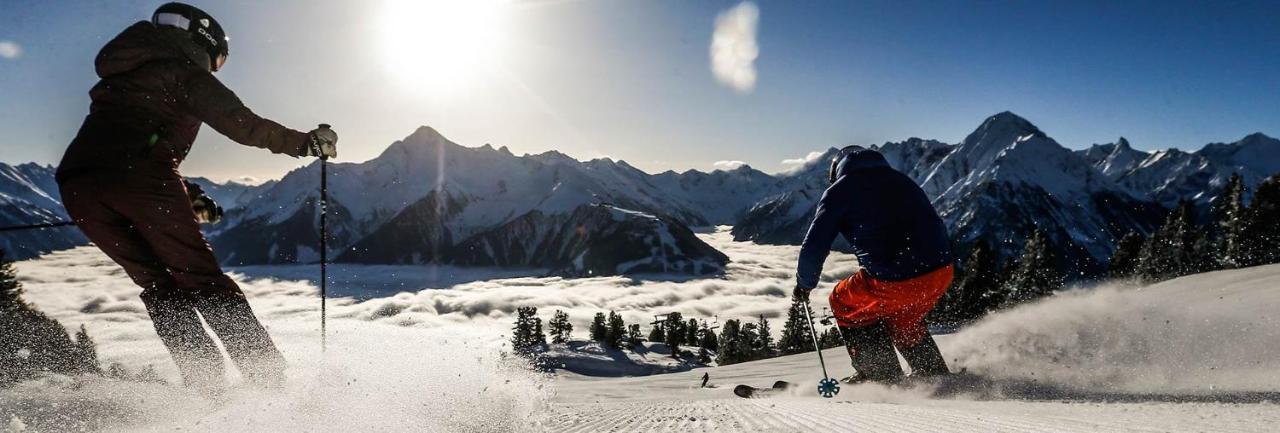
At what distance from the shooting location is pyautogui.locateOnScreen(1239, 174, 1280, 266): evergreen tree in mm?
40406

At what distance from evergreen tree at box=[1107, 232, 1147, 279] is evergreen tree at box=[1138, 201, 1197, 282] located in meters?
2.78

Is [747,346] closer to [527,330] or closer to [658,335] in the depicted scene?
[527,330]

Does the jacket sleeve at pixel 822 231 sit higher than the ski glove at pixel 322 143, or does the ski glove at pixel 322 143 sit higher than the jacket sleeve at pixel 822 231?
the ski glove at pixel 322 143

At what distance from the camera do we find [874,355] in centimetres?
650

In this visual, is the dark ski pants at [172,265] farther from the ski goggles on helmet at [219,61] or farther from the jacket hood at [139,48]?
the ski goggles on helmet at [219,61]

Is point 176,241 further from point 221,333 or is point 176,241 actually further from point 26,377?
point 26,377

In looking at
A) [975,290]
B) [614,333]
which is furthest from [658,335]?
[975,290]

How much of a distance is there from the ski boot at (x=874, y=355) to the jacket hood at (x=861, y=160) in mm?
1743

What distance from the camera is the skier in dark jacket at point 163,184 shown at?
401 centimetres

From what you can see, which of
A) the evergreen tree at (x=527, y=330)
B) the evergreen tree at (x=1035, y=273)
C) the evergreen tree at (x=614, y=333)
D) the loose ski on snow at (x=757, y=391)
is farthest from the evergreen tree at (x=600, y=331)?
the loose ski on snow at (x=757, y=391)

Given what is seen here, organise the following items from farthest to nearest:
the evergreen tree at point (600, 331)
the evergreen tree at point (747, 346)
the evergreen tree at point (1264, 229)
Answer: the evergreen tree at point (600, 331) → the evergreen tree at point (747, 346) → the evergreen tree at point (1264, 229)

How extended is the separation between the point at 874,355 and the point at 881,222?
1.59 m

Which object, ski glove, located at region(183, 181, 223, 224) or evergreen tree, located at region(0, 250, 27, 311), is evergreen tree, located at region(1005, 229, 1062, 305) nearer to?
ski glove, located at region(183, 181, 223, 224)

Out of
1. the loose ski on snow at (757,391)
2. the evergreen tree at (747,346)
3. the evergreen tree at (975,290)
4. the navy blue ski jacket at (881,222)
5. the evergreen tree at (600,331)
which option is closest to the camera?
the navy blue ski jacket at (881,222)
